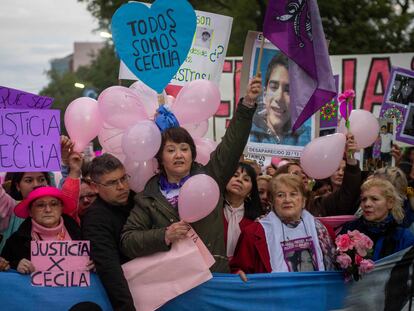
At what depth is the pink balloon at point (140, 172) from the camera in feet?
14.4

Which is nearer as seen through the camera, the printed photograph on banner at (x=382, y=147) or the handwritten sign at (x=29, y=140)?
the handwritten sign at (x=29, y=140)

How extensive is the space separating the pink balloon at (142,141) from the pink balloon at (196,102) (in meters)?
0.31

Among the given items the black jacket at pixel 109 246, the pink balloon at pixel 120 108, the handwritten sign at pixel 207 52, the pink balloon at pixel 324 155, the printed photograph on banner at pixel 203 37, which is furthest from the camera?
the printed photograph on banner at pixel 203 37

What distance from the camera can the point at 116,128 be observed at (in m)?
4.50

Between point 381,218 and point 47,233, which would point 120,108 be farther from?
point 381,218

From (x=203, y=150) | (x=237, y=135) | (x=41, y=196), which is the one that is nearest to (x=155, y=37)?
(x=203, y=150)

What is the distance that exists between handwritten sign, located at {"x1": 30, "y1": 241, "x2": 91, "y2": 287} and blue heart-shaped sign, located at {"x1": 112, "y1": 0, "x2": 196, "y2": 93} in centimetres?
116

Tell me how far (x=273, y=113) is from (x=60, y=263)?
224 cm

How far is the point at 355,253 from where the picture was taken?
3.92m

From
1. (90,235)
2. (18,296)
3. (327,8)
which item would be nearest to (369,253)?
(90,235)

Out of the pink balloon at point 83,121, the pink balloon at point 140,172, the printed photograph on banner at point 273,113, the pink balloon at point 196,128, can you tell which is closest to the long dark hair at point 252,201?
the pink balloon at point 196,128

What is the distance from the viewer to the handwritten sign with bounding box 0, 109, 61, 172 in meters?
4.38

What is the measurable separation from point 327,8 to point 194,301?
15.2 meters

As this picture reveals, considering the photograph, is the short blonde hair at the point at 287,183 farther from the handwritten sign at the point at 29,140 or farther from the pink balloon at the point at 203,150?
the handwritten sign at the point at 29,140
